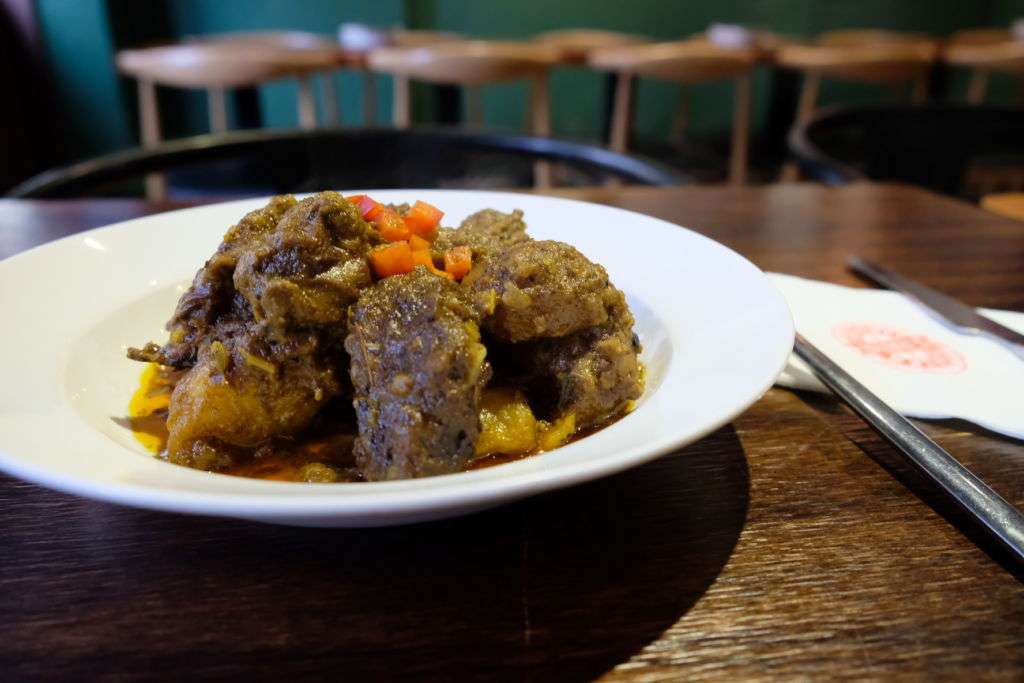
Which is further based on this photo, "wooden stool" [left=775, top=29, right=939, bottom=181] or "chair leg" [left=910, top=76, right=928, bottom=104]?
"chair leg" [left=910, top=76, right=928, bottom=104]

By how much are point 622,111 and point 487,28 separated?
314cm

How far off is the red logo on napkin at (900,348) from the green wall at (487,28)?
7.66m

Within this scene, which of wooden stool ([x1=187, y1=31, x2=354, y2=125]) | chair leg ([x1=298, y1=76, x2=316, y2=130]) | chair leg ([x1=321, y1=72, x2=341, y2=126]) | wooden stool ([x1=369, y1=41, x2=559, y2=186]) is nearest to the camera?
wooden stool ([x1=369, y1=41, x2=559, y2=186])

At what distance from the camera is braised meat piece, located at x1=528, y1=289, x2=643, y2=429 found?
110 centimetres

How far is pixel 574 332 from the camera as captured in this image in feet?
3.76

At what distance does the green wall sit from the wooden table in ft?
24.6

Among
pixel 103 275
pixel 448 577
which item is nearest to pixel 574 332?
pixel 448 577

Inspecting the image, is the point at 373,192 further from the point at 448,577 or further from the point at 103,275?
the point at 448,577

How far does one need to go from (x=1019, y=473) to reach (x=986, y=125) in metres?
3.28

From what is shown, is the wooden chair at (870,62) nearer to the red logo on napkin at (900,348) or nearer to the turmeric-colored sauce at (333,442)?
the red logo on napkin at (900,348)

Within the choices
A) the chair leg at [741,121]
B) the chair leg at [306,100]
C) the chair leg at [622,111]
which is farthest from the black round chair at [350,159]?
the chair leg at [741,121]

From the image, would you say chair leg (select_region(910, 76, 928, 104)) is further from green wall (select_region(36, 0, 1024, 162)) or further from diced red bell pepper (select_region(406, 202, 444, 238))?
diced red bell pepper (select_region(406, 202, 444, 238))

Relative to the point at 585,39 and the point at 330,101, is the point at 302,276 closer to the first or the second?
the point at 330,101

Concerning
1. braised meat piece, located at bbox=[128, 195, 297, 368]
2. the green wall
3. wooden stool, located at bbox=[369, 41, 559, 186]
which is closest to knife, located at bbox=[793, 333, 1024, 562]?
braised meat piece, located at bbox=[128, 195, 297, 368]
